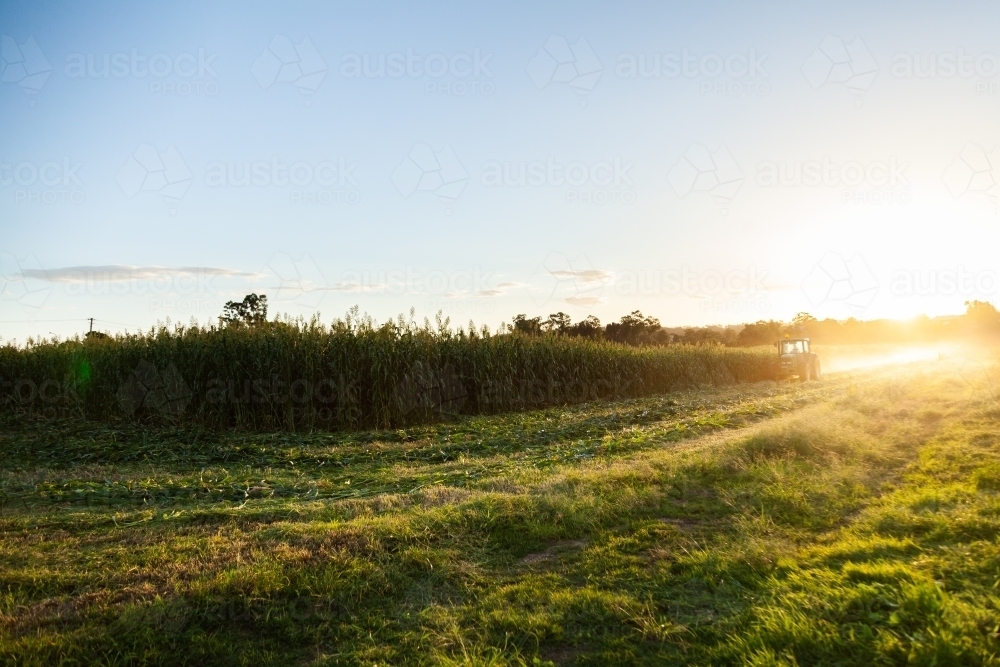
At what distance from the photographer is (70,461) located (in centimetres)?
1313

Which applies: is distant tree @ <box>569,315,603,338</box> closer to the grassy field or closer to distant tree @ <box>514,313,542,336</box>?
distant tree @ <box>514,313,542,336</box>

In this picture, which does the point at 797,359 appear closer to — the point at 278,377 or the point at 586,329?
the point at 586,329

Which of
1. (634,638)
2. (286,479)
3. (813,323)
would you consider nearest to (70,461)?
(286,479)

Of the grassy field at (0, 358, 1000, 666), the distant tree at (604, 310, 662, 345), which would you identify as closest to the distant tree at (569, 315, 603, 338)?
the distant tree at (604, 310, 662, 345)

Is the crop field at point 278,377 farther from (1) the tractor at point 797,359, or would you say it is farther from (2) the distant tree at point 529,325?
(1) the tractor at point 797,359

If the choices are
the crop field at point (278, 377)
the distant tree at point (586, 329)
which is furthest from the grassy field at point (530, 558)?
the distant tree at point (586, 329)

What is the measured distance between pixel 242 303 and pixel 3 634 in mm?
25755

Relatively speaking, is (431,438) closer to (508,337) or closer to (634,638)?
(508,337)

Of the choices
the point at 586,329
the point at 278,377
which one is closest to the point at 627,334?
the point at 586,329

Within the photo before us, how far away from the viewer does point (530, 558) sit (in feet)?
21.9

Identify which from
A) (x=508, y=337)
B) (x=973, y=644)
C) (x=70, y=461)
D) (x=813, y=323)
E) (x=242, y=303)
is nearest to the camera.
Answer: (x=973, y=644)

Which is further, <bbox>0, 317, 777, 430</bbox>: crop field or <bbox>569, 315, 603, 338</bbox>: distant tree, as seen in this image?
<bbox>569, 315, 603, 338</bbox>: distant tree

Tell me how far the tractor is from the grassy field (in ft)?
72.9

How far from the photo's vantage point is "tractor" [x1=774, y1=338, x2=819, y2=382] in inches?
1313
